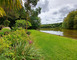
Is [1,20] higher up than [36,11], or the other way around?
[36,11]

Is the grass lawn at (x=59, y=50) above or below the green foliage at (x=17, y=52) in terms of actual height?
below

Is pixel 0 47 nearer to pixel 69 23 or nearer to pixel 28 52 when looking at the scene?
pixel 28 52

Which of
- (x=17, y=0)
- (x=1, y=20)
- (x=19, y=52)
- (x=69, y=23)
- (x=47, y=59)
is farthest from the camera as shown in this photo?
(x=69, y=23)

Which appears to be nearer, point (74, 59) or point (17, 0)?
point (17, 0)

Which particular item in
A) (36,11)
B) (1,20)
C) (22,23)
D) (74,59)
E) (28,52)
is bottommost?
(74,59)

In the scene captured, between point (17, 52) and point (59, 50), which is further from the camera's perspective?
point (59, 50)

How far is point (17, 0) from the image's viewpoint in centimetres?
167

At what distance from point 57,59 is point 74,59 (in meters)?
0.73

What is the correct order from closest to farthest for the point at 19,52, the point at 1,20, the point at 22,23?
1. the point at 19,52
2. the point at 22,23
3. the point at 1,20

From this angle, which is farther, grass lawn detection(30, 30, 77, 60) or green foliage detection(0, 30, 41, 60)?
grass lawn detection(30, 30, 77, 60)

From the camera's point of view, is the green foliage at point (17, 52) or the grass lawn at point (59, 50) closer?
the green foliage at point (17, 52)

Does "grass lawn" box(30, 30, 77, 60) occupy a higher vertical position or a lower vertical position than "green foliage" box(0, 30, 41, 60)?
lower

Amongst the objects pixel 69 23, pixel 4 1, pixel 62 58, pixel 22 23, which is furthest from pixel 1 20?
pixel 69 23

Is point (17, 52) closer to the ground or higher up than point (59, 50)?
higher up
